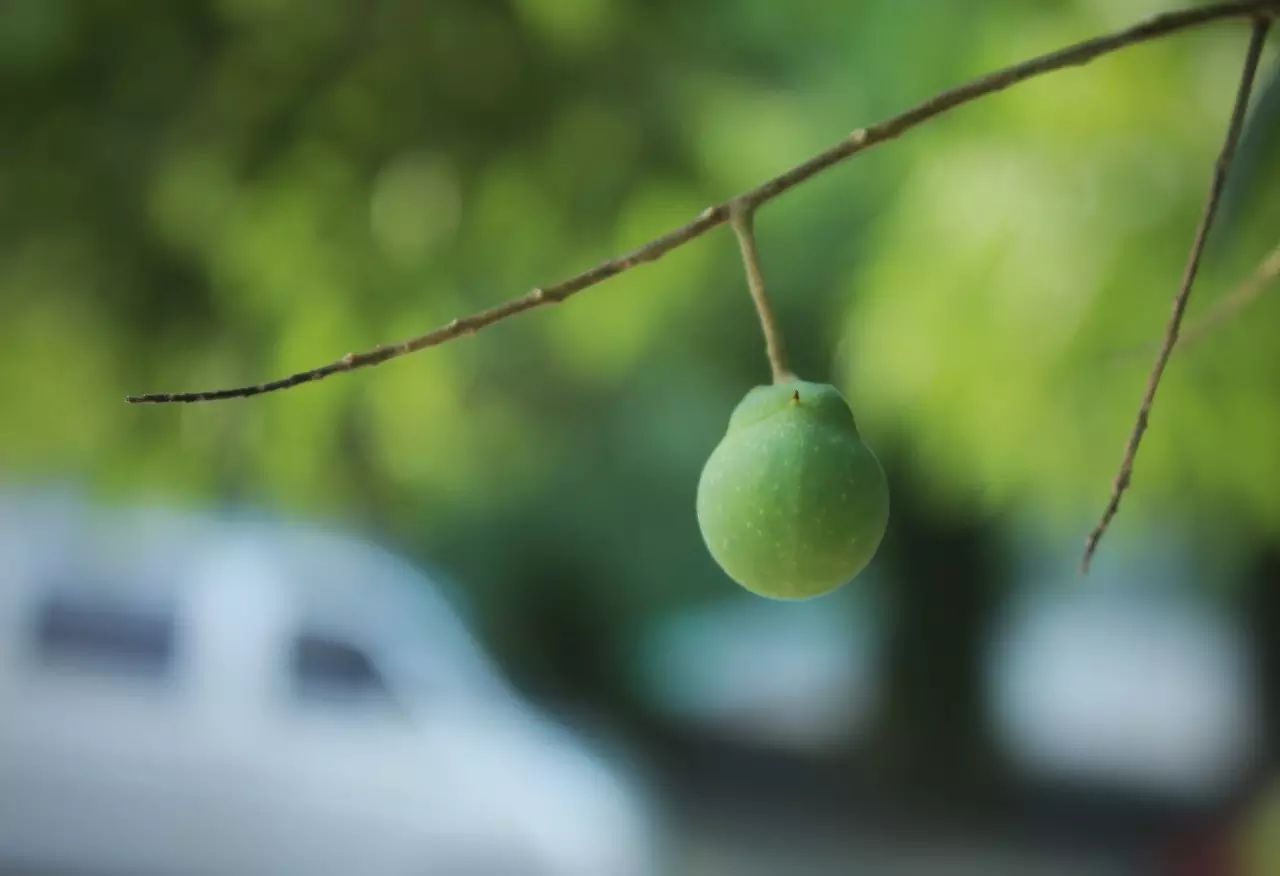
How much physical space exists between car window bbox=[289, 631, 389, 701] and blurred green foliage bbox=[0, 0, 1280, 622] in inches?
18.3

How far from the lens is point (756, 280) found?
0.28 meters

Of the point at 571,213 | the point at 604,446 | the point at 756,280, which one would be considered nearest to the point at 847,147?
the point at 756,280

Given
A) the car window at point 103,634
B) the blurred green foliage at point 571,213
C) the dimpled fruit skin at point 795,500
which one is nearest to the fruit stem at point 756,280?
the dimpled fruit skin at point 795,500

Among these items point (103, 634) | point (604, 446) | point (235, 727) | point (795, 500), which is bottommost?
point (795, 500)

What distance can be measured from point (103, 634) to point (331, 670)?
322mm

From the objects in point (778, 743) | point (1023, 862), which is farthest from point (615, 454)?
point (1023, 862)

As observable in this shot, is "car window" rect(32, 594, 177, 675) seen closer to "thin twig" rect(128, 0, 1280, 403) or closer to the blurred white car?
the blurred white car

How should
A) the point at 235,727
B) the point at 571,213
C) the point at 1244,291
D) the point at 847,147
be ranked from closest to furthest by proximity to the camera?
the point at 847,147, the point at 1244,291, the point at 571,213, the point at 235,727

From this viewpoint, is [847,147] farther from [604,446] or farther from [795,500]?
[604,446]

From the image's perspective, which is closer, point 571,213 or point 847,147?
point 847,147

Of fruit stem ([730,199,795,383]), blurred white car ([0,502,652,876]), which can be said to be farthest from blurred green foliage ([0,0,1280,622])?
fruit stem ([730,199,795,383])

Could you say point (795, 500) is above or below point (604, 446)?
below

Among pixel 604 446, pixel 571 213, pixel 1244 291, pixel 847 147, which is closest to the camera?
pixel 847 147

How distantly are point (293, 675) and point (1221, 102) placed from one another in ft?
4.65
